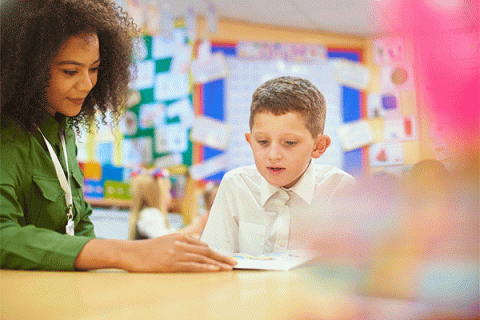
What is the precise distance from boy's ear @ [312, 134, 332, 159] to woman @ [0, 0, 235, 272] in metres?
0.28

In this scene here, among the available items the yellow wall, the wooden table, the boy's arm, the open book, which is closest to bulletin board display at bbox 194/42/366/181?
the yellow wall

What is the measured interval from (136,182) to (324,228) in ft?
6.88

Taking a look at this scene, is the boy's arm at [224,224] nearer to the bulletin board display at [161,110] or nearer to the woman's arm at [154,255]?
the woman's arm at [154,255]

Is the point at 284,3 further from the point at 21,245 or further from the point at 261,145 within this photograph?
the point at 21,245

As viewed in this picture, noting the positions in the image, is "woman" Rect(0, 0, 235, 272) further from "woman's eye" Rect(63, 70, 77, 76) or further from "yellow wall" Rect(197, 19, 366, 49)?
"yellow wall" Rect(197, 19, 366, 49)

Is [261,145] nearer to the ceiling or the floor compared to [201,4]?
nearer to the floor

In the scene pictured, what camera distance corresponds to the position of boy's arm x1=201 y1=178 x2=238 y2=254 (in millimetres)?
812

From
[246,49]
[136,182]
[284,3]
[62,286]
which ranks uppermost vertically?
[284,3]

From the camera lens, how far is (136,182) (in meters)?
2.22

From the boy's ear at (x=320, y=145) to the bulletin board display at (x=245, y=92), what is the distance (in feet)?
5.97

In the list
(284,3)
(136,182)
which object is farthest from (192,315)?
(284,3)

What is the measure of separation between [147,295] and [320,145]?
1.44ft

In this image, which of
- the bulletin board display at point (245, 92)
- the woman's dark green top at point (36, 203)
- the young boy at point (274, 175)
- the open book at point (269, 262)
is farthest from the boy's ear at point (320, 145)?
the bulletin board display at point (245, 92)

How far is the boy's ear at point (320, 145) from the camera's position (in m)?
0.73
